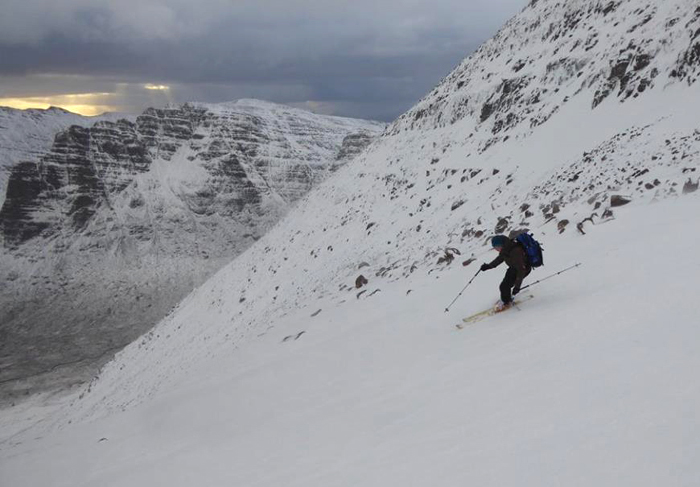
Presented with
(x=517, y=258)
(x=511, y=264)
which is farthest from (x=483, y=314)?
(x=517, y=258)

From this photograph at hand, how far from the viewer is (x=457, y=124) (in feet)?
139

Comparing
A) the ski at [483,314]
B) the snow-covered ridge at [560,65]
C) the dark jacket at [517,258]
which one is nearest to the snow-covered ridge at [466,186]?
the snow-covered ridge at [560,65]

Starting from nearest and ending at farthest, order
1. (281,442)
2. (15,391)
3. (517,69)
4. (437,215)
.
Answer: (281,442) < (437,215) < (517,69) < (15,391)

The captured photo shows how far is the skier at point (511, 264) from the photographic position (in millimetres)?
9492

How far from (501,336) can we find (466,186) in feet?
75.1

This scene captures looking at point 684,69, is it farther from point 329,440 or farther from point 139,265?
point 139,265

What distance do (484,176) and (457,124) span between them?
1402 centimetres

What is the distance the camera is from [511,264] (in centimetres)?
956

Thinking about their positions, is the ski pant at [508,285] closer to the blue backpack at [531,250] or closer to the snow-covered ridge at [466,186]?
the blue backpack at [531,250]

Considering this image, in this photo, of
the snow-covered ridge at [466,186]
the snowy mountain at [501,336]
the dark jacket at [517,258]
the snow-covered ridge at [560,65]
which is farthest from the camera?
the snow-covered ridge at [560,65]

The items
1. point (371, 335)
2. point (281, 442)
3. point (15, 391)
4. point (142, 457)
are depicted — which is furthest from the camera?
point (15, 391)

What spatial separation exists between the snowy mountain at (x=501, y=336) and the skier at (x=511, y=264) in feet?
1.30

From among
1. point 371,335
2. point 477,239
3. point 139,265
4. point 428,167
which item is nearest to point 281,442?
point 371,335

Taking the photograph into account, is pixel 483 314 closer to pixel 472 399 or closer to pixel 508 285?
pixel 508 285
